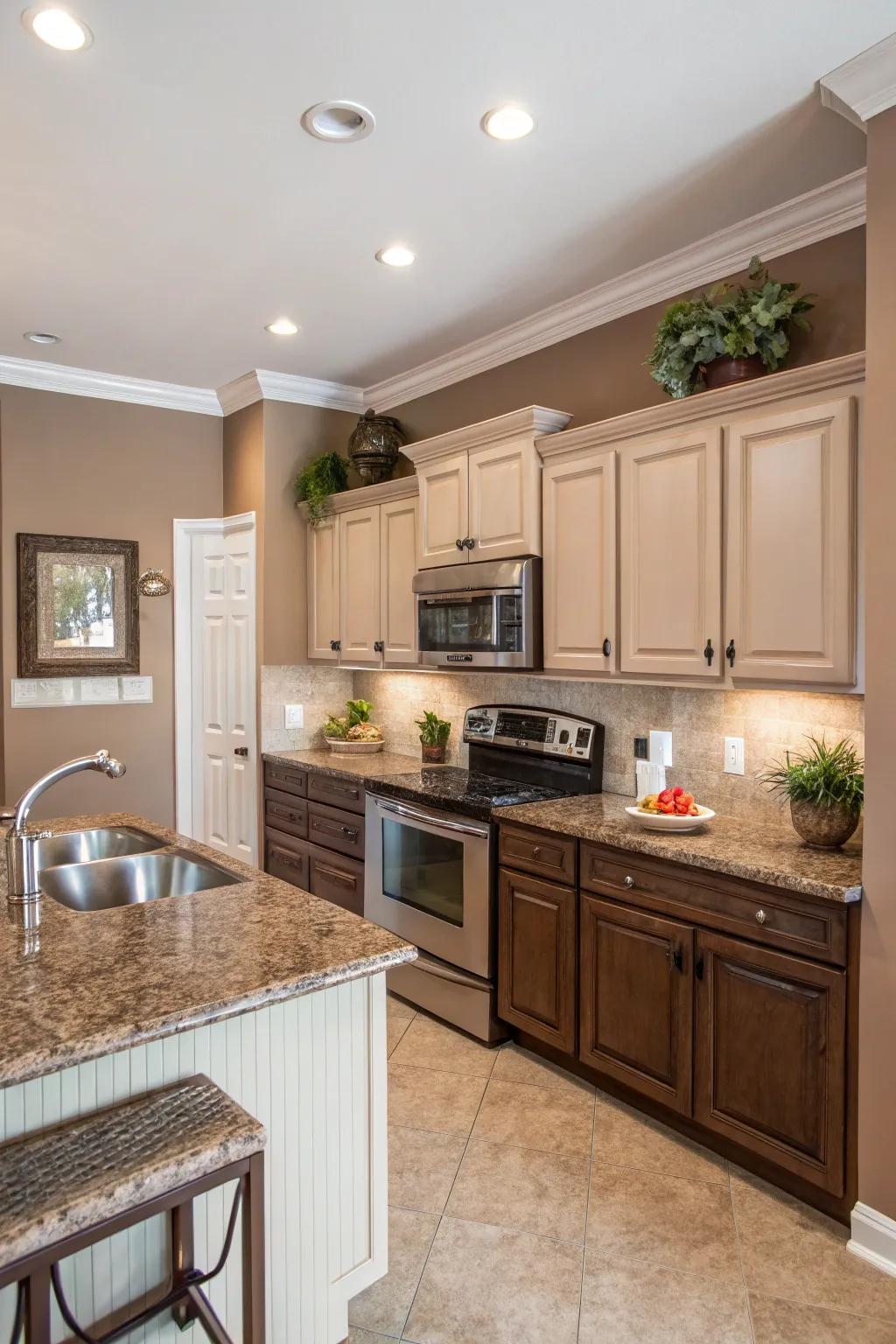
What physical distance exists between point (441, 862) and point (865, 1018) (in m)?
1.67

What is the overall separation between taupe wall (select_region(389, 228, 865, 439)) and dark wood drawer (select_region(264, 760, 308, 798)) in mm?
1820

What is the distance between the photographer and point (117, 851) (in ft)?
9.43

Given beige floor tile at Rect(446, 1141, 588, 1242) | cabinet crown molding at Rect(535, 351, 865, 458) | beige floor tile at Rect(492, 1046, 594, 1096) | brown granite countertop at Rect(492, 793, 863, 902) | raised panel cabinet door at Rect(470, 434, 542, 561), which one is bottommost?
beige floor tile at Rect(446, 1141, 588, 1242)

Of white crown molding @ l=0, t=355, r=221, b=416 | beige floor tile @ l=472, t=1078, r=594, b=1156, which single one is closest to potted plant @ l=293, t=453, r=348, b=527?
white crown molding @ l=0, t=355, r=221, b=416

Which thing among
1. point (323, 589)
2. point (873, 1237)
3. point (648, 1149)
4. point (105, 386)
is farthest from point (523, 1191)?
point (105, 386)

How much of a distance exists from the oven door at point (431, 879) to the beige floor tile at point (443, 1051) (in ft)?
0.94

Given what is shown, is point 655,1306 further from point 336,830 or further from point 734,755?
point 336,830

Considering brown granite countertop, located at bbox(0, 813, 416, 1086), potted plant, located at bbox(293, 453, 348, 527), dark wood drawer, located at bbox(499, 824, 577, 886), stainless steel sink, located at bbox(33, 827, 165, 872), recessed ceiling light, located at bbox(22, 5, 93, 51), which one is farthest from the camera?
potted plant, located at bbox(293, 453, 348, 527)

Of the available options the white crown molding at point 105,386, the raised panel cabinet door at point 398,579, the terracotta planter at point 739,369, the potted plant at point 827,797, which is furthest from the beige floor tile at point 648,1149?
the white crown molding at point 105,386

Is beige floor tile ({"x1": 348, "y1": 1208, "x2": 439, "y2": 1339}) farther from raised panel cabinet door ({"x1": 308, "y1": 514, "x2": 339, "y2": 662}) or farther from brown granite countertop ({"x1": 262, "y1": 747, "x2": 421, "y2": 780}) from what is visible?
raised panel cabinet door ({"x1": 308, "y1": 514, "x2": 339, "y2": 662})

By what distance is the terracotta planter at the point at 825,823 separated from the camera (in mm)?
2496

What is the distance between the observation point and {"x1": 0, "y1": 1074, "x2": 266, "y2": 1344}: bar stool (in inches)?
49.4

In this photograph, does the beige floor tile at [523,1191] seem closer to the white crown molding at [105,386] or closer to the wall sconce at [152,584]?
the wall sconce at [152,584]

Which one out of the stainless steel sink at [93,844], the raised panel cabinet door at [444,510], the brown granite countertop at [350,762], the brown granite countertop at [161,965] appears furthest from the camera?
the brown granite countertop at [350,762]
